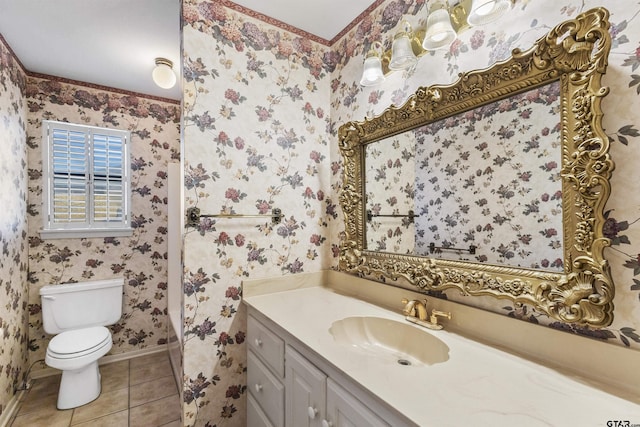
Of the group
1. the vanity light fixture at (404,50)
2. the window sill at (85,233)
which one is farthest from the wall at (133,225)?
the vanity light fixture at (404,50)

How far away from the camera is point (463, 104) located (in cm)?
110

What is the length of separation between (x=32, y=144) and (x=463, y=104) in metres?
3.14

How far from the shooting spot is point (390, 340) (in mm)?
1209

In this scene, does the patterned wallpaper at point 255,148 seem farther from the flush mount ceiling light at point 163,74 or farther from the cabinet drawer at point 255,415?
the flush mount ceiling light at point 163,74

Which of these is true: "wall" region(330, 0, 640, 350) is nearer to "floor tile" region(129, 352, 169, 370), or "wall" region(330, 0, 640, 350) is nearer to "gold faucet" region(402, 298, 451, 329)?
"gold faucet" region(402, 298, 451, 329)

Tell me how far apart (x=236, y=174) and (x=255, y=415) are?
1.25 m

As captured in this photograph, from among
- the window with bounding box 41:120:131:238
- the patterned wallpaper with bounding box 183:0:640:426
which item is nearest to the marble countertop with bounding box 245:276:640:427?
the patterned wallpaper with bounding box 183:0:640:426

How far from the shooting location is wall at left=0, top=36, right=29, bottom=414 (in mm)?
1785

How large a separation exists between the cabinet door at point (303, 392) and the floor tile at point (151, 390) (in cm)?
150

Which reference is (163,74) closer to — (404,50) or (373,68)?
(373,68)

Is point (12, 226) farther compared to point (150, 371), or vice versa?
point (150, 371)

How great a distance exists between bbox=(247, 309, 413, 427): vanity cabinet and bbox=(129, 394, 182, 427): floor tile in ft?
2.51

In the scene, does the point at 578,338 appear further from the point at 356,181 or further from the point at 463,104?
the point at 356,181

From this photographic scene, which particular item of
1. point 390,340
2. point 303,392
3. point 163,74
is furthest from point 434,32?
point 163,74
